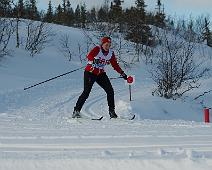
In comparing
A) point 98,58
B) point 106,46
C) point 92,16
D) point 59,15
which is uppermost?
point 59,15

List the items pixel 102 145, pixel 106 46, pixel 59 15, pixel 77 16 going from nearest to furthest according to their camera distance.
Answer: pixel 102 145 → pixel 106 46 → pixel 59 15 → pixel 77 16

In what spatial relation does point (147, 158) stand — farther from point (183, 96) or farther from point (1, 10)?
point (1, 10)

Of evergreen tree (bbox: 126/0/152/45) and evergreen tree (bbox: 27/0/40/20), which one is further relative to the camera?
evergreen tree (bbox: 27/0/40/20)

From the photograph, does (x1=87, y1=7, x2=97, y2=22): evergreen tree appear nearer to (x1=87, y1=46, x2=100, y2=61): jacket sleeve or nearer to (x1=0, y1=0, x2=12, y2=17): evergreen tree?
(x1=0, y1=0, x2=12, y2=17): evergreen tree

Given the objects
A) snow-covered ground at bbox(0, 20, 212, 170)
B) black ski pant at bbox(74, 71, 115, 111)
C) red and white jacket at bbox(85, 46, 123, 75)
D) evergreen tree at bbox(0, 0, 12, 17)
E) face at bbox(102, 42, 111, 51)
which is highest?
evergreen tree at bbox(0, 0, 12, 17)

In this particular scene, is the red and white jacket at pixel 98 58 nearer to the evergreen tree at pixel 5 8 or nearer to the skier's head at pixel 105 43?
the skier's head at pixel 105 43

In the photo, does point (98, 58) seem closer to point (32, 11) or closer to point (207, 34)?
point (32, 11)

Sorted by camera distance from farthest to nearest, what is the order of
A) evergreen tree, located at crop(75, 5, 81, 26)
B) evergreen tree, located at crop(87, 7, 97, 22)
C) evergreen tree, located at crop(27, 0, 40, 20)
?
evergreen tree, located at crop(75, 5, 81, 26)
evergreen tree, located at crop(87, 7, 97, 22)
evergreen tree, located at crop(27, 0, 40, 20)

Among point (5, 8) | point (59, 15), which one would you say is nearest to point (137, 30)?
point (5, 8)

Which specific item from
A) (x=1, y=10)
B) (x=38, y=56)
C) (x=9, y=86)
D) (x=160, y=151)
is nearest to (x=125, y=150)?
(x=160, y=151)

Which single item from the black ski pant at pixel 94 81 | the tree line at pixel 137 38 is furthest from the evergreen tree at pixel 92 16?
the black ski pant at pixel 94 81

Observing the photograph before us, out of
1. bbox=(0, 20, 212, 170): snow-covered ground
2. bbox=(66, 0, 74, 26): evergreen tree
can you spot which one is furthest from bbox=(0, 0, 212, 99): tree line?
bbox=(0, 20, 212, 170): snow-covered ground

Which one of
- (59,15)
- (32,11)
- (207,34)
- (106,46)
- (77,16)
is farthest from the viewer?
(207,34)

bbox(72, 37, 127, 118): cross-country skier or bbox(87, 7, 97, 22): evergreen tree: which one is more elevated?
bbox(87, 7, 97, 22): evergreen tree
